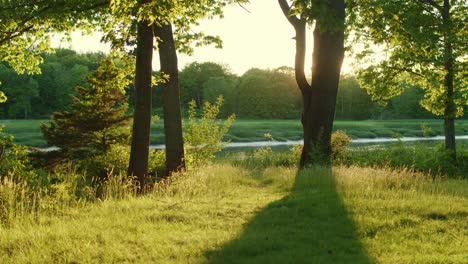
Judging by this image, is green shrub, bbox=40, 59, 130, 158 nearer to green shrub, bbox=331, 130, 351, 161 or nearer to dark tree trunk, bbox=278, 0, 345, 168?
dark tree trunk, bbox=278, 0, 345, 168

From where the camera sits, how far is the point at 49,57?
309 ft

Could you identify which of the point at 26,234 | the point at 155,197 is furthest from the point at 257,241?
the point at 155,197

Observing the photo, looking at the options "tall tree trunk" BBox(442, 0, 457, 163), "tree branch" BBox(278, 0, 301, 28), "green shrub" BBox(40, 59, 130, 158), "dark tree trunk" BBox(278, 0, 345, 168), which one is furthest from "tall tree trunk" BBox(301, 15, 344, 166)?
"green shrub" BBox(40, 59, 130, 158)

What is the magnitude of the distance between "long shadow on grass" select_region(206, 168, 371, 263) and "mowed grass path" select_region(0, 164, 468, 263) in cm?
1

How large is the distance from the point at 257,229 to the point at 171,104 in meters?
8.58

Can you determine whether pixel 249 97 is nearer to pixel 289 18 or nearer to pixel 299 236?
pixel 289 18

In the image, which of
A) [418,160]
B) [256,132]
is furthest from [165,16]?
[256,132]

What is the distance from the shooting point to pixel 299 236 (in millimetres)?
6340

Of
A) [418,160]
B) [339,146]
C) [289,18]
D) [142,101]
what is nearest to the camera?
[142,101]

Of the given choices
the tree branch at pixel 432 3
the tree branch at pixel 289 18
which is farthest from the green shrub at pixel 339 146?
the tree branch at pixel 432 3

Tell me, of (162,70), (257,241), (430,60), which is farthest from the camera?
(430,60)

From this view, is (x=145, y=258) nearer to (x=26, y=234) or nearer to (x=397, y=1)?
(x=26, y=234)

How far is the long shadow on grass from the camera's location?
5.43 metres

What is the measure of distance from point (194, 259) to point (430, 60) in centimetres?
1505
